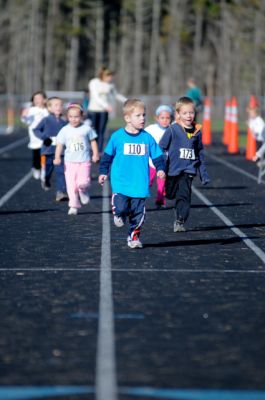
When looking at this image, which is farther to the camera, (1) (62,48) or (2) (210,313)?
(1) (62,48)

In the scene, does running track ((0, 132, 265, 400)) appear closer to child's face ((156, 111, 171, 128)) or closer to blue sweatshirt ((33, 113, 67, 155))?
child's face ((156, 111, 171, 128))

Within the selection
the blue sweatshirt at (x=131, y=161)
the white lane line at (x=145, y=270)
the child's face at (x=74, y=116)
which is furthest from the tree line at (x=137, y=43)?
the white lane line at (x=145, y=270)

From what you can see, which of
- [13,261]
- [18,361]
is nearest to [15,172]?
[13,261]

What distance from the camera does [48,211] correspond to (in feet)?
54.5

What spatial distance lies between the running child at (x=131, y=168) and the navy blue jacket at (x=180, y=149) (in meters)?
1.44

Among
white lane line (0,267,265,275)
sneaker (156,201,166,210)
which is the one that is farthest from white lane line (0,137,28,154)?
white lane line (0,267,265,275)

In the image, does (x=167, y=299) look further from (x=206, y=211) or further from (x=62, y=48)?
(x=62, y=48)

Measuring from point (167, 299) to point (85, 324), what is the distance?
1.25 meters

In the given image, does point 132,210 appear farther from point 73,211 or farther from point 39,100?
point 39,100

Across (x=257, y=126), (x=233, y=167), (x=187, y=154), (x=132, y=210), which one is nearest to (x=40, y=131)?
(x=187, y=154)

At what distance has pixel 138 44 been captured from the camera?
98.7m

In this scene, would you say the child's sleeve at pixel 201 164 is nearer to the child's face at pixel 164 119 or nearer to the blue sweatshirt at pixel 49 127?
the child's face at pixel 164 119

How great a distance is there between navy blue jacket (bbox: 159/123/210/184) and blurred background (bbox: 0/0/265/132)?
6521 cm

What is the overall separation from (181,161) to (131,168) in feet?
5.38
